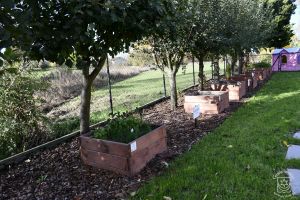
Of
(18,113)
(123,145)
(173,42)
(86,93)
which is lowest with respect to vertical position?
(123,145)

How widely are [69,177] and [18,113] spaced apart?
1.66m

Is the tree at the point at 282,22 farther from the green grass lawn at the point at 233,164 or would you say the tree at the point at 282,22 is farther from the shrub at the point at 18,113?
the shrub at the point at 18,113

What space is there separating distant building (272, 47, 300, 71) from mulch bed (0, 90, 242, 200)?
16415 mm

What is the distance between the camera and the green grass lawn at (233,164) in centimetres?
367

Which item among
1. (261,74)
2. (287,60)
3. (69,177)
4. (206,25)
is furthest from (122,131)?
(287,60)

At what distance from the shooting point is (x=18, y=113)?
5.24m

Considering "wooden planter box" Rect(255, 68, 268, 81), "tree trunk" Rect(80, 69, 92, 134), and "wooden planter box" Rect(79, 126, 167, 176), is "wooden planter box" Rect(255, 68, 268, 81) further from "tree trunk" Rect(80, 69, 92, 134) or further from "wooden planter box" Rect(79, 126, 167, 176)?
"wooden planter box" Rect(79, 126, 167, 176)

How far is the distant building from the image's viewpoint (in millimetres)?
20234

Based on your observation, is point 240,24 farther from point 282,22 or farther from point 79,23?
point 282,22

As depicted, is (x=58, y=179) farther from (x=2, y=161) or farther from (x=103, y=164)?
(x=2, y=161)

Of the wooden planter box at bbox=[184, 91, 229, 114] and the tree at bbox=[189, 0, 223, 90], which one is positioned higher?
the tree at bbox=[189, 0, 223, 90]

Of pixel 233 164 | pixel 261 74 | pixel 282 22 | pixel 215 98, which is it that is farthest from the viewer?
pixel 282 22

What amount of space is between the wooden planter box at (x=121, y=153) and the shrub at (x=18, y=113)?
1241 mm

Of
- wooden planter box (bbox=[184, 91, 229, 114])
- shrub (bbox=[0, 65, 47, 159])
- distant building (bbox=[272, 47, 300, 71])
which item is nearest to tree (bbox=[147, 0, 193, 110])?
wooden planter box (bbox=[184, 91, 229, 114])
